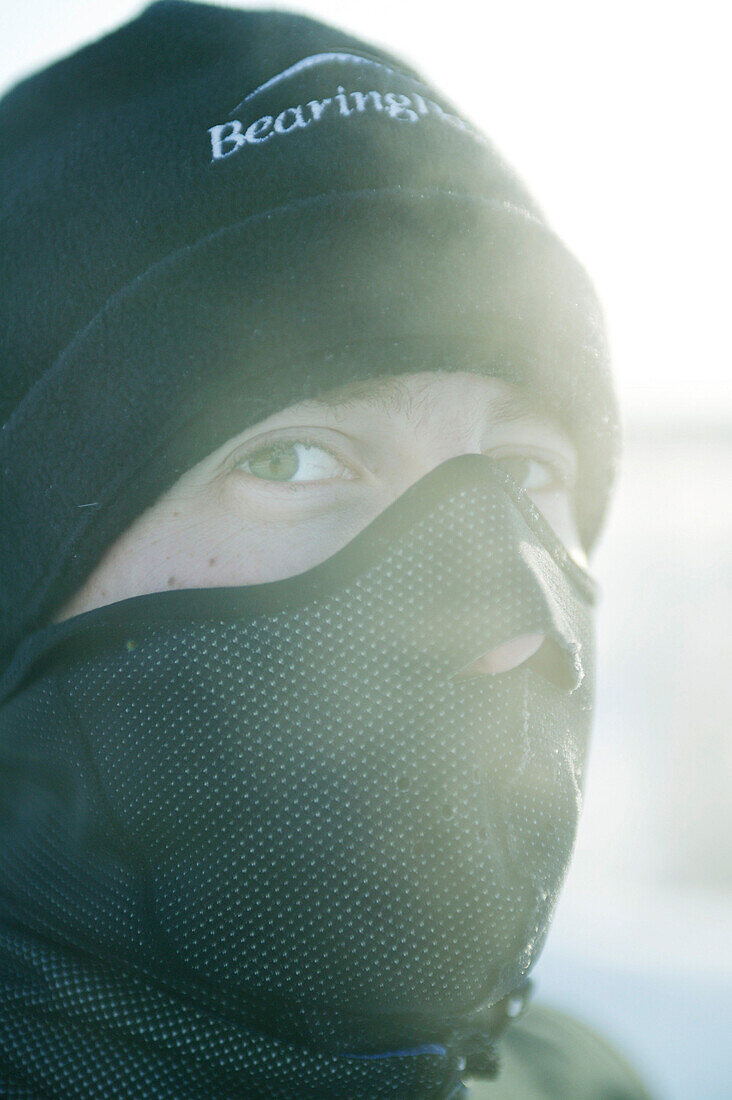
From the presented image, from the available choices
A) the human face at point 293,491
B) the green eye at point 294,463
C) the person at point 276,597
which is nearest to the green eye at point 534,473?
the person at point 276,597

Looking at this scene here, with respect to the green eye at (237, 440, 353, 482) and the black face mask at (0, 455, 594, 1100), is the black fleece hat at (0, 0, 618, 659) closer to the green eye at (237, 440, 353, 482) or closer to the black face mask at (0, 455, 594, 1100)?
the green eye at (237, 440, 353, 482)

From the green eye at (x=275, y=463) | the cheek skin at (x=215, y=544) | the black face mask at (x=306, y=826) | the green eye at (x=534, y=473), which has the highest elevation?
the green eye at (x=534, y=473)

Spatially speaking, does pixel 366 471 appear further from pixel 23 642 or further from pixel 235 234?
pixel 23 642

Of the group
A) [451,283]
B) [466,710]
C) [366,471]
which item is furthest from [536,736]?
[451,283]

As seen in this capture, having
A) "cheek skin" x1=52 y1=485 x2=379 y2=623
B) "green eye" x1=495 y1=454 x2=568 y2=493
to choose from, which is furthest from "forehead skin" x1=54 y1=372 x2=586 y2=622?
"green eye" x1=495 y1=454 x2=568 y2=493

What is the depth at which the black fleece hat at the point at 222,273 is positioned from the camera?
1057 millimetres

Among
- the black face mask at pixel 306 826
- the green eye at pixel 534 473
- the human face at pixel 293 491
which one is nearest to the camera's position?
the black face mask at pixel 306 826

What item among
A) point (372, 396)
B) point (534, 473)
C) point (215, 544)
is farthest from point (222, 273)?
point (534, 473)

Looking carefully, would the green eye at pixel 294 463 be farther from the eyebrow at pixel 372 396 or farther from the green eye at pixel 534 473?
the green eye at pixel 534 473

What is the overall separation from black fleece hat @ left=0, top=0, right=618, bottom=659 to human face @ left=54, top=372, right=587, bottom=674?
3 cm

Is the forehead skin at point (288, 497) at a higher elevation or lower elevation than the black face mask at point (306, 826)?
higher

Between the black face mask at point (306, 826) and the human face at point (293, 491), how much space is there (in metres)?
0.05

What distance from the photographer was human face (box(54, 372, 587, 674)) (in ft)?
3.44

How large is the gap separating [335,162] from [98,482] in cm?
54
